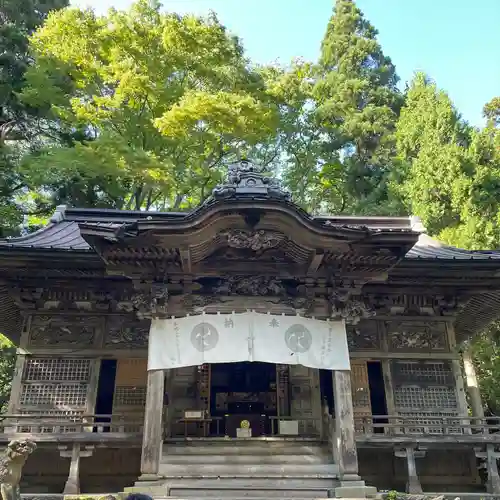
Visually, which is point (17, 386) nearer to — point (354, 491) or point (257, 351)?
point (257, 351)

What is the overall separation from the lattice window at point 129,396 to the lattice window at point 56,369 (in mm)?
733

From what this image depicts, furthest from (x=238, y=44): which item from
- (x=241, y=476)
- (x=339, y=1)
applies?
(x=241, y=476)

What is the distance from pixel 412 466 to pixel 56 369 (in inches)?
288

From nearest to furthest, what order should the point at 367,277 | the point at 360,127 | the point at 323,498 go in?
the point at 323,498
the point at 367,277
the point at 360,127

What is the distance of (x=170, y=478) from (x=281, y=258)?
425cm

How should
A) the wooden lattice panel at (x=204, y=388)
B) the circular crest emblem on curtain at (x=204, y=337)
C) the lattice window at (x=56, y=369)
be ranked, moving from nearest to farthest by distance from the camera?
1. the circular crest emblem on curtain at (x=204, y=337)
2. the lattice window at (x=56, y=369)
3. the wooden lattice panel at (x=204, y=388)

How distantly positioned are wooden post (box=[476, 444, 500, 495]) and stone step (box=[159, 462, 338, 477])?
10.7 feet

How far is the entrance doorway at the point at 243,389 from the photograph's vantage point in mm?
13328

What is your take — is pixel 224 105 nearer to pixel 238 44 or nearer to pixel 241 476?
pixel 238 44

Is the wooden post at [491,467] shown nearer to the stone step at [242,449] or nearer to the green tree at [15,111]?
the stone step at [242,449]

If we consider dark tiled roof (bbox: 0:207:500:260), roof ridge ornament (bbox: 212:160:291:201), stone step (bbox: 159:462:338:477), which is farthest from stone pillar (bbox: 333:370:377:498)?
roof ridge ornament (bbox: 212:160:291:201)

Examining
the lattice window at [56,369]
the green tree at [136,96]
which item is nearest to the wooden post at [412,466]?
the lattice window at [56,369]

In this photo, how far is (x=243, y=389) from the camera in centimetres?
1369

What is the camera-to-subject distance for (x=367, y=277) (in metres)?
9.16
